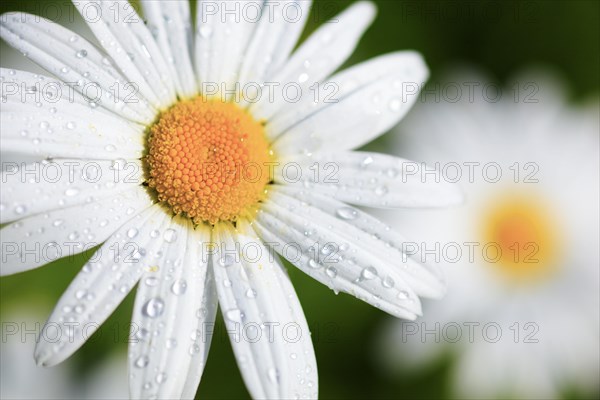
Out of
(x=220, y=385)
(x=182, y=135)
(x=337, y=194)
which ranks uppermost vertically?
(x=182, y=135)

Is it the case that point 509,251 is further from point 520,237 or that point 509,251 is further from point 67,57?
point 67,57

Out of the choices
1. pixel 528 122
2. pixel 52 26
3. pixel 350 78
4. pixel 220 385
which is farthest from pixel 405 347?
pixel 52 26

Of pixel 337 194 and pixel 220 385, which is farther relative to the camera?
pixel 220 385

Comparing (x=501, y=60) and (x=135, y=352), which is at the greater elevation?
A: (x=501, y=60)

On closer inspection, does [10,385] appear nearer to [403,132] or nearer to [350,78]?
[350,78]

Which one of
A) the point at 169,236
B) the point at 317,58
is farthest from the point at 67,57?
the point at 317,58

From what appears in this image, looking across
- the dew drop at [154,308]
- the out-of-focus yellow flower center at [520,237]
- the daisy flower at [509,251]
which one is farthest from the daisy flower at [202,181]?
the out-of-focus yellow flower center at [520,237]

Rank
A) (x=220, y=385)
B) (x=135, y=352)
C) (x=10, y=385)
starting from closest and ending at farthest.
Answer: (x=135, y=352), (x=10, y=385), (x=220, y=385)
